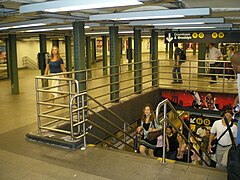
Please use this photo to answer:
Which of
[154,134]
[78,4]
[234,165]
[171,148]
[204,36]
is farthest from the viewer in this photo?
[204,36]

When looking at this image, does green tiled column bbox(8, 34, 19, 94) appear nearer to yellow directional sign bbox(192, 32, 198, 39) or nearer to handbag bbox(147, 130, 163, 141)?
yellow directional sign bbox(192, 32, 198, 39)

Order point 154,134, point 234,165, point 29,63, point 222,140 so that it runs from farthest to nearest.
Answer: point 29,63 → point 154,134 → point 222,140 → point 234,165

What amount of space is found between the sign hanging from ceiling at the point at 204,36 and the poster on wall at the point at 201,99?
1.68 m

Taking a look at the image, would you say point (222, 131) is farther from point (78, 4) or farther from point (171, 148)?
point (78, 4)

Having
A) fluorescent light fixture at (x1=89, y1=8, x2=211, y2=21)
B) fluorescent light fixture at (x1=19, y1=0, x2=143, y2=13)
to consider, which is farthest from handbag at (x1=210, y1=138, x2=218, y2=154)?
fluorescent light fixture at (x1=19, y1=0, x2=143, y2=13)

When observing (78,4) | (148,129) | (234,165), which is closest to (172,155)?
(148,129)

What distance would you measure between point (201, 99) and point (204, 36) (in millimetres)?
1983

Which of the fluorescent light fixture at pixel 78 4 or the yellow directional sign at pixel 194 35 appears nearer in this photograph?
the fluorescent light fixture at pixel 78 4

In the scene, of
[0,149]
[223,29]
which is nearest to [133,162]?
[0,149]

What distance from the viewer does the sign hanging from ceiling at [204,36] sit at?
913 centimetres

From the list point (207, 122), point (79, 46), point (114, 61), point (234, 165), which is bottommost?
point (207, 122)

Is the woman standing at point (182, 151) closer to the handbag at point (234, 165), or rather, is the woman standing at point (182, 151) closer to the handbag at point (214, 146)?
the handbag at point (214, 146)

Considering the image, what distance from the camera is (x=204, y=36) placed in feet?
31.0

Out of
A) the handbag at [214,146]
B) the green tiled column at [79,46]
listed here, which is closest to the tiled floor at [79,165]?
the handbag at [214,146]
